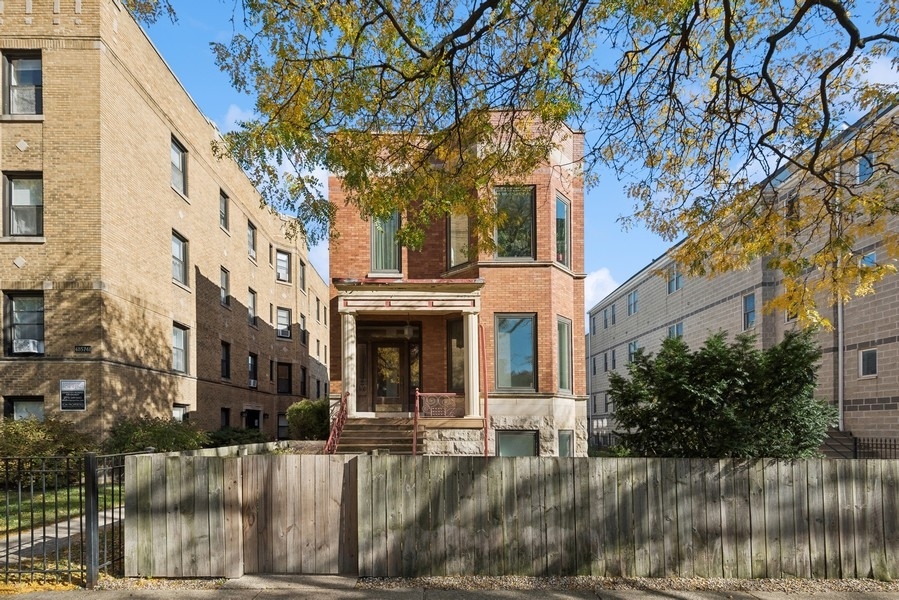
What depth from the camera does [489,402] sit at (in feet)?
52.5

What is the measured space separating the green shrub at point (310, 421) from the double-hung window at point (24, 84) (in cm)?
1154

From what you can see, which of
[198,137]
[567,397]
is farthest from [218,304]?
[567,397]

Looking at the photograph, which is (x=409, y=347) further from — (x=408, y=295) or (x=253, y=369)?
(x=253, y=369)

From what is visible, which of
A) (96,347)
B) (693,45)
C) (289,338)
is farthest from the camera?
(289,338)

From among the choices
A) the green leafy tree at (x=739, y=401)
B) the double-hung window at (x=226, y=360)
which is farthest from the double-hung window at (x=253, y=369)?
the green leafy tree at (x=739, y=401)

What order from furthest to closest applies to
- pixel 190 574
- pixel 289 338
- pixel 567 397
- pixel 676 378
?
pixel 289 338 < pixel 567 397 < pixel 676 378 < pixel 190 574

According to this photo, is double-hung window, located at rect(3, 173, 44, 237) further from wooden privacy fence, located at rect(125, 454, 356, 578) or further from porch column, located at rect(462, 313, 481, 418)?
wooden privacy fence, located at rect(125, 454, 356, 578)

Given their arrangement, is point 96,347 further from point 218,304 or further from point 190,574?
point 190,574

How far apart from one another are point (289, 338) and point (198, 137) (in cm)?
1463

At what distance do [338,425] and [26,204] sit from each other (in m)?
10.4

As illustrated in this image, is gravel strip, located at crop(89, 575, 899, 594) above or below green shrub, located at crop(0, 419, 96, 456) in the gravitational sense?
below

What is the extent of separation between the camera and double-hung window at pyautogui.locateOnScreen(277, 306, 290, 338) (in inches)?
1343

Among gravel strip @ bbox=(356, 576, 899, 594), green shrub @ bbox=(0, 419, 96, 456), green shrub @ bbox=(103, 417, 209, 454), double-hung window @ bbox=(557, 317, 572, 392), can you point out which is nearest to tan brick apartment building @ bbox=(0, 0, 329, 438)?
green shrub @ bbox=(103, 417, 209, 454)

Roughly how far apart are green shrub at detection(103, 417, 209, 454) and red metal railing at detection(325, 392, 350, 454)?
4381 millimetres
